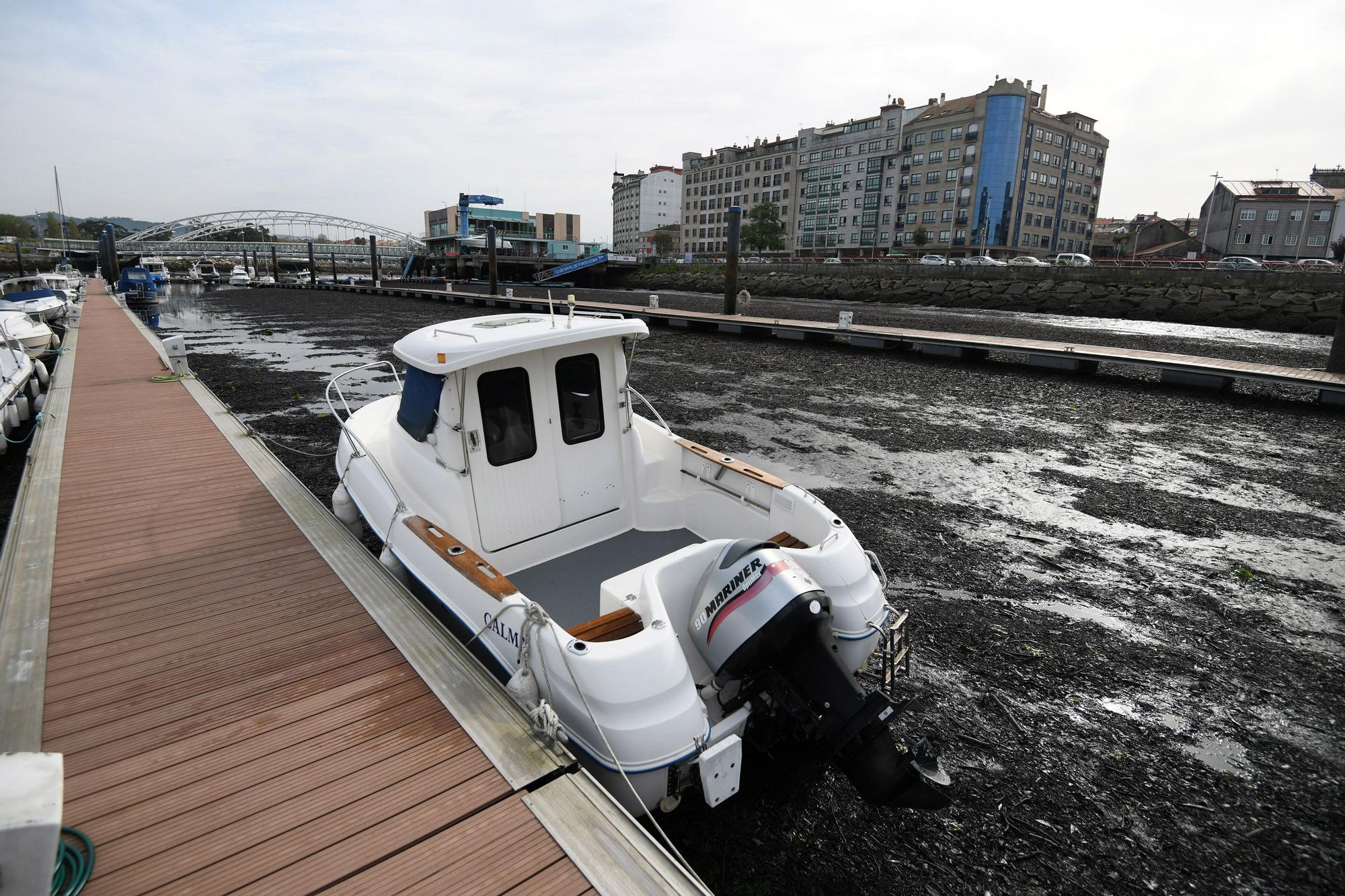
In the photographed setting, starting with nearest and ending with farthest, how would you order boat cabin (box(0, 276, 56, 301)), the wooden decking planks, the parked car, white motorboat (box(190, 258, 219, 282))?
the wooden decking planks, boat cabin (box(0, 276, 56, 301)), the parked car, white motorboat (box(190, 258, 219, 282))

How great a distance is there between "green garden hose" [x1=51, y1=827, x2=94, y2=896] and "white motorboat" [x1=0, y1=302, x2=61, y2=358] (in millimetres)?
16214

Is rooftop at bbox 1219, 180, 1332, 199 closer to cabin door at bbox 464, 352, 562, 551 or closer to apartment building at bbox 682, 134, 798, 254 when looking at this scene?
apartment building at bbox 682, 134, 798, 254

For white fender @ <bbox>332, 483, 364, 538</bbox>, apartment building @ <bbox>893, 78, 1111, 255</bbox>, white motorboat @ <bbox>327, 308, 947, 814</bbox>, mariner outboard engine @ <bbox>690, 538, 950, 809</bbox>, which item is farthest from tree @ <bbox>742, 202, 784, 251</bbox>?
mariner outboard engine @ <bbox>690, 538, 950, 809</bbox>

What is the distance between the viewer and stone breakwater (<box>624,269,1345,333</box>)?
28016 millimetres

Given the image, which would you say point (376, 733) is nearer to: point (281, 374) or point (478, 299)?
point (281, 374)

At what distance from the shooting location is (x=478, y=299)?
117ft

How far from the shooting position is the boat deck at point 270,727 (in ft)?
8.47

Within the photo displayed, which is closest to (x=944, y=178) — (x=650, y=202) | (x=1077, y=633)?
(x=650, y=202)

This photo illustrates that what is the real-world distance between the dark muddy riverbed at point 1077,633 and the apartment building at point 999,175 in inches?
3332

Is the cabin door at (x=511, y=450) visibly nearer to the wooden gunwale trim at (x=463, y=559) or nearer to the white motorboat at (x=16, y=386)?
the wooden gunwale trim at (x=463, y=559)

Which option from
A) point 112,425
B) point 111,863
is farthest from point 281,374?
point 111,863

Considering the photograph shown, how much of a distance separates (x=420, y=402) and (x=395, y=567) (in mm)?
1277

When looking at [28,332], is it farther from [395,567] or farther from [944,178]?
[944,178]

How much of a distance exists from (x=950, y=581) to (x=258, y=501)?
21.9 ft
